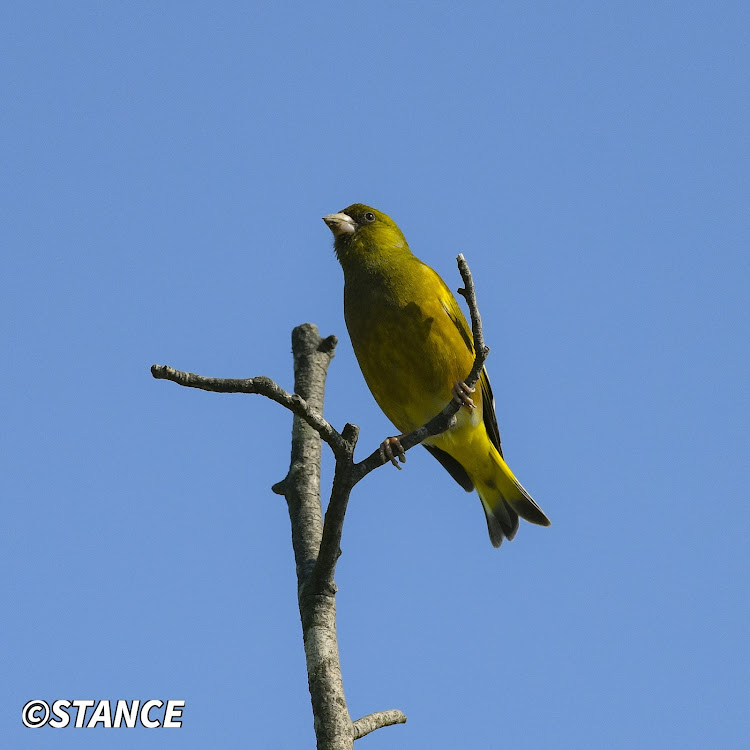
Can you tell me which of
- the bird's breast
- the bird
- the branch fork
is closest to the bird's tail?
the bird

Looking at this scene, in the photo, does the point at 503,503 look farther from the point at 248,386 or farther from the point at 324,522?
the point at 248,386

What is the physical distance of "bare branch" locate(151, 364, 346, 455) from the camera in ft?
9.79

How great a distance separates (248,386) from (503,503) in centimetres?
347

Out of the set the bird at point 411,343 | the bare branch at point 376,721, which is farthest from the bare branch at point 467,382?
the bare branch at point 376,721

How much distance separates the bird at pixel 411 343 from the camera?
5.01 m

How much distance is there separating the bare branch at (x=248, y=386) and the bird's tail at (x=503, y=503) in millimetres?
2851

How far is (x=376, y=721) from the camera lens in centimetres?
338

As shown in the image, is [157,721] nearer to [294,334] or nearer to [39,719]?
[39,719]

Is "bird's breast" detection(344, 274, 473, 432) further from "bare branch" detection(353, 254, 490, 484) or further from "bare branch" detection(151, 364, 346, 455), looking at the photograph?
"bare branch" detection(151, 364, 346, 455)

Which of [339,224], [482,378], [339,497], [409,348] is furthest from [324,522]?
[339,224]

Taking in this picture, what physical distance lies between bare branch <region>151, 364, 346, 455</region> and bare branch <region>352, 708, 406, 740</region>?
1091 millimetres

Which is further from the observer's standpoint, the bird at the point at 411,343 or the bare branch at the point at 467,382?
the bird at the point at 411,343

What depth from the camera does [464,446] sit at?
5.71 m

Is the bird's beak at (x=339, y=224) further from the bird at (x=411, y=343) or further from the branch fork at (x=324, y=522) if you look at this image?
the branch fork at (x=324, y=522)
